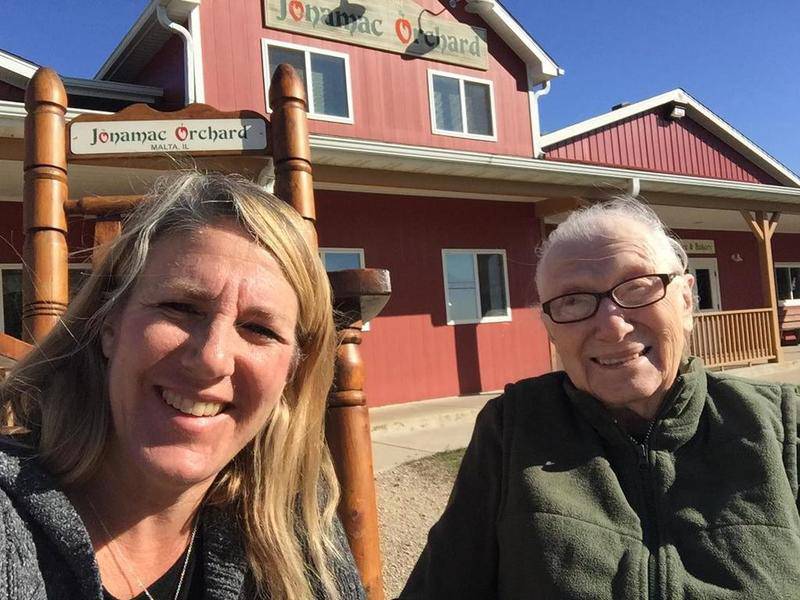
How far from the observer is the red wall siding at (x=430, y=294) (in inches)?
340

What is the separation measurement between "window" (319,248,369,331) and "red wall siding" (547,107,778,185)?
4.50 metres

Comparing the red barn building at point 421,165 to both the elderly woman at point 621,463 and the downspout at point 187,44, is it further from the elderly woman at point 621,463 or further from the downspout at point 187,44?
the elderly woman at point 621,463

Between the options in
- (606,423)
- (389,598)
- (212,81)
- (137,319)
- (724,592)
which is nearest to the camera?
(137,319)

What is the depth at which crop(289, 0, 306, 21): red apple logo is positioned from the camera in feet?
28.1

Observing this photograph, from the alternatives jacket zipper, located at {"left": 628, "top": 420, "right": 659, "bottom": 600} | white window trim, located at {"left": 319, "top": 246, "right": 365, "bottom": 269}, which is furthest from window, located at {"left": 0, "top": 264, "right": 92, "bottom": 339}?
jacket zipper, located at {"left": 628, "top": 420, "right": 659, "bottom": 600}

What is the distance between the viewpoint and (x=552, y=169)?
8391 mm

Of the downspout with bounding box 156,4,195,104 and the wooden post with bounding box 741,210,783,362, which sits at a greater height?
the downspout with bounding box 156,4,195,104

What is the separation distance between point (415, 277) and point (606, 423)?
296 inches

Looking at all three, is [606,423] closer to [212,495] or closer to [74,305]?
[212,495]

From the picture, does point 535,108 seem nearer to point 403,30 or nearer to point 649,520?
point 403,30

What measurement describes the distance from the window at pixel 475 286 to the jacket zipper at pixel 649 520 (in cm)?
782

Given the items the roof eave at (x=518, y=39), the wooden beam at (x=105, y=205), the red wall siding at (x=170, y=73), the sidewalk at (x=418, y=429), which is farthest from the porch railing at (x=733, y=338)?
the wooden beam at (x=105, y=205)

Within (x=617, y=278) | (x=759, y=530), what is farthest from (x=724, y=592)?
(x=617, y=278)

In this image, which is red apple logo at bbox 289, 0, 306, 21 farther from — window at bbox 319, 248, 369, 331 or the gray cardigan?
the gray cardigan
